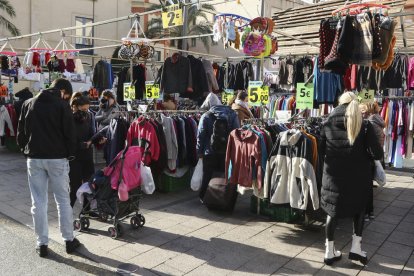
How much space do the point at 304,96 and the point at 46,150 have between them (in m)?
3.66

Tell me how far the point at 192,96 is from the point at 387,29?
16.5ft

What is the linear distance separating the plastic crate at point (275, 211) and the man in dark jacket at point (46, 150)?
2.76m

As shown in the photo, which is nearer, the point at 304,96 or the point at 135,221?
the point at 135,221

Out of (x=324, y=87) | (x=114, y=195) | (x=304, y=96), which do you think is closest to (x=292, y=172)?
(x=304, y=96)

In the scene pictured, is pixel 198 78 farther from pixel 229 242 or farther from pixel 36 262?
pixel 36 262

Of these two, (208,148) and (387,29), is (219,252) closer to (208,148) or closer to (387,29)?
(208,148)

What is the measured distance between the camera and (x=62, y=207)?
4.60 meters

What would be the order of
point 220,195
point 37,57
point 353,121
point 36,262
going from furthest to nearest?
1. point 37,57
2. point 220,195
3. point 36,262
4. point 353,121

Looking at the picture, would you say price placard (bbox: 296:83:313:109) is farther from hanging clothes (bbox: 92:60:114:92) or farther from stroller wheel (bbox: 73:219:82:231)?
hanging clothes (bbox: 92:60:114:92)

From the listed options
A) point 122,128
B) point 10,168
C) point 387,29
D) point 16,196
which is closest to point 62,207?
point 122,128

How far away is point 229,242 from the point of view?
5062 millimetres

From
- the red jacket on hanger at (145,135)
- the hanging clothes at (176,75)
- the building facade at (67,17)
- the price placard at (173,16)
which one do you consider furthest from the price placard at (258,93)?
the building facade at (67,17)

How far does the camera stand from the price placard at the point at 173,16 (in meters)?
6.06

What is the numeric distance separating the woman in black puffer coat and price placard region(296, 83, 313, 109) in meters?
1.36
